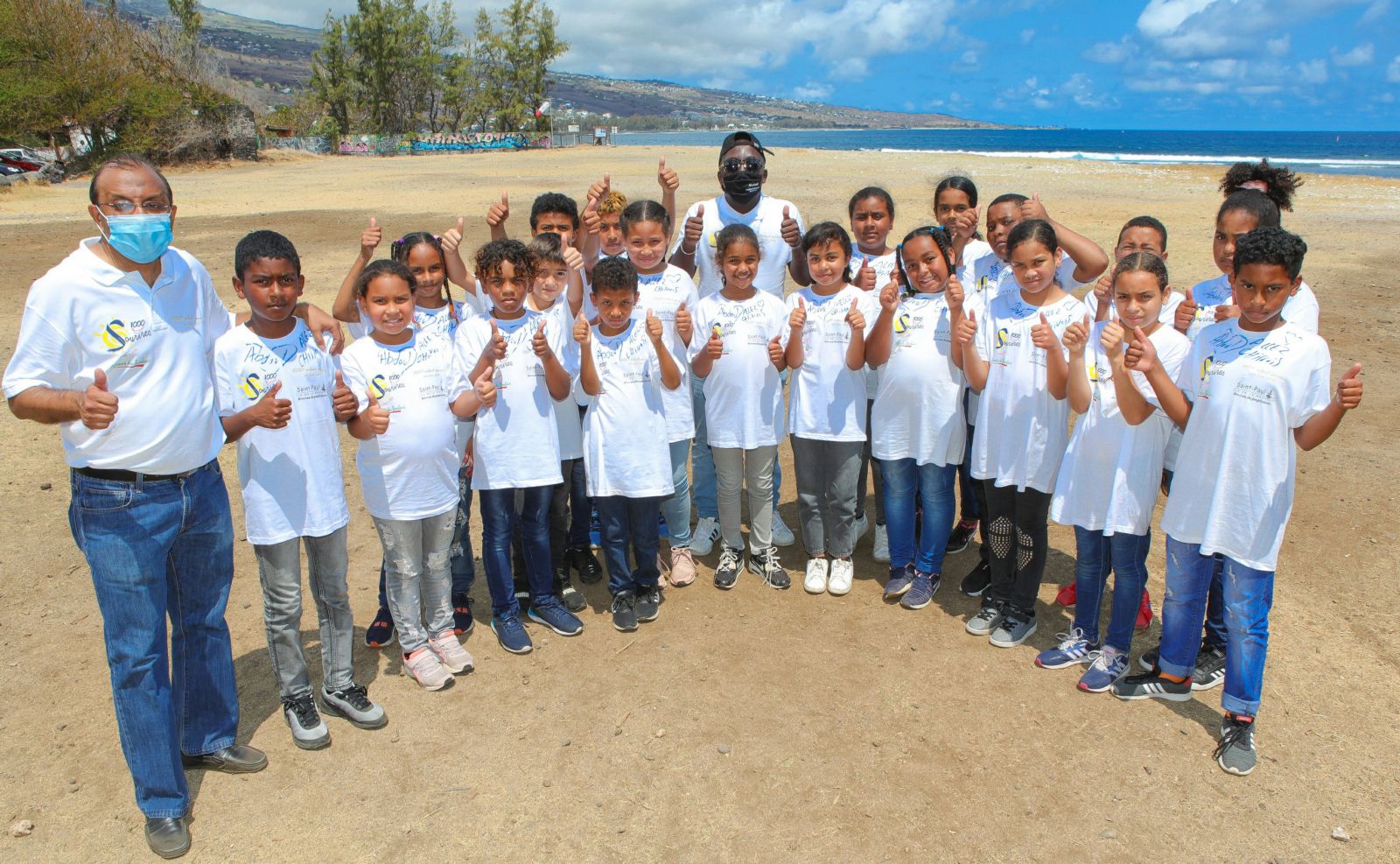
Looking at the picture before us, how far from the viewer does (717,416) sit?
493 centimetres

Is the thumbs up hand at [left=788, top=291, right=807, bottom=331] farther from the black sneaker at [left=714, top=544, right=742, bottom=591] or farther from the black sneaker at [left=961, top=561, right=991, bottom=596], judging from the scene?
the black sneaker at [left=961, top=561, right=991, bottom=596]

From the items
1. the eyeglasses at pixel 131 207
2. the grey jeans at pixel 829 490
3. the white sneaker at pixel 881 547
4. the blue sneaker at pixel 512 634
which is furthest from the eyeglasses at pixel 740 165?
the eyeglasses at pixel 131 207

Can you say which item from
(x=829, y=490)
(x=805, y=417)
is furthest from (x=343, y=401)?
(x=829, y=490)

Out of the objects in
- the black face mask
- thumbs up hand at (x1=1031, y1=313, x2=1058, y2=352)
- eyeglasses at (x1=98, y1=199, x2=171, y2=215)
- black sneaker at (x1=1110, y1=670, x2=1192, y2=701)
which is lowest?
black sneaker at (x1=1110, y1=670, x2=1192, y2=701)

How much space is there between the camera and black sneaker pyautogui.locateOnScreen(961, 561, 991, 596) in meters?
5.04

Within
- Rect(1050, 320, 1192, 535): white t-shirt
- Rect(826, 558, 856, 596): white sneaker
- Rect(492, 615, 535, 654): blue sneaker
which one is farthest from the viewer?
Rect(826, 558, 856, 596): white sneaker

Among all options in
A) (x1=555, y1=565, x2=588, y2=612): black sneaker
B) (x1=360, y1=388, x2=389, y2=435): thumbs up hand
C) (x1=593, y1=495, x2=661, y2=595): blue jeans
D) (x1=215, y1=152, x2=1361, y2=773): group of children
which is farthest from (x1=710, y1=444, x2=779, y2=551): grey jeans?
(x1=360, y1=388, x2=389, y2=435): thumbs up hand

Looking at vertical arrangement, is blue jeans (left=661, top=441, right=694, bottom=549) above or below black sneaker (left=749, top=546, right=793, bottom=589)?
above

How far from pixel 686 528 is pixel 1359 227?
2091 centimetres

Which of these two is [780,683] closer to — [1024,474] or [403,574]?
[1024,474]

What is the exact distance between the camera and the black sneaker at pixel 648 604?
476 centimetres

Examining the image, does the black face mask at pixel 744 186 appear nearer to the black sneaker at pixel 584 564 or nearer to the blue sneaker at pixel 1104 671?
the black sneaker at pixel 584 564

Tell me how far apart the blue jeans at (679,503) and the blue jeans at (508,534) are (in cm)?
76

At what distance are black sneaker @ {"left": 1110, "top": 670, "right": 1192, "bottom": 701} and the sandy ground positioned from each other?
6cm
